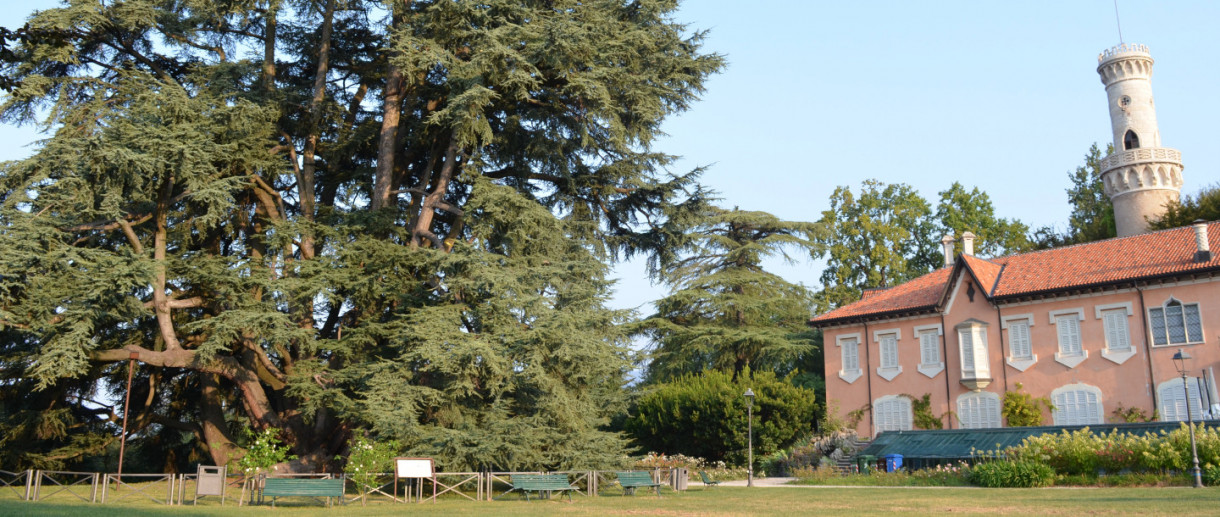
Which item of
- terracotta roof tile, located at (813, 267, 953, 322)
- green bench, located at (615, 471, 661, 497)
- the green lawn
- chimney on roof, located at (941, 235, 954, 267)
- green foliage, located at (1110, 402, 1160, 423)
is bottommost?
the green lawn

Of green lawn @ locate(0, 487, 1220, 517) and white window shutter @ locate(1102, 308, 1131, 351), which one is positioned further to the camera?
white window shutter @ locate(1102, 308, 1131, 351)

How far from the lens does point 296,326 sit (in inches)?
821

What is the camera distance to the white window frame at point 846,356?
116 ft

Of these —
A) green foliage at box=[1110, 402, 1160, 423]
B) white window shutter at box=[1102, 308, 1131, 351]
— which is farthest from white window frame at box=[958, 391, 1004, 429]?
white window shutter at box=[1102, 308, 1131, 351]

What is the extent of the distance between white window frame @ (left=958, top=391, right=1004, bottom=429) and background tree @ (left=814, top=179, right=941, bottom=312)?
44.7ft

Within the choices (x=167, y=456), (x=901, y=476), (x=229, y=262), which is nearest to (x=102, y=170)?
(x=229, y=262)

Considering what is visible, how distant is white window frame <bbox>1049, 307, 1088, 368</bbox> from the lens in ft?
97.9

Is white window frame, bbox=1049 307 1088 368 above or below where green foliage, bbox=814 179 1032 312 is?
below

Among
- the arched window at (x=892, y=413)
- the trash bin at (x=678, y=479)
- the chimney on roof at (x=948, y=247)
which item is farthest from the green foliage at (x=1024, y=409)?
the trash bin at (x=678, y=479)

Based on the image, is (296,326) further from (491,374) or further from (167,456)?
(167,456)

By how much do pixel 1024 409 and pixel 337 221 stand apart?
2312 cm

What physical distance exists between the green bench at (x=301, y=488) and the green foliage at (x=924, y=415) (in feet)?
74.7

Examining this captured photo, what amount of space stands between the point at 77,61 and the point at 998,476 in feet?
84.4

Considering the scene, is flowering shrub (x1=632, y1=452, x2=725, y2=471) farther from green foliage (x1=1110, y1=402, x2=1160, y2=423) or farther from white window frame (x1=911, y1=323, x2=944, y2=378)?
green foliage (x1=1110, y1=402, x2=1160, y2=423)
